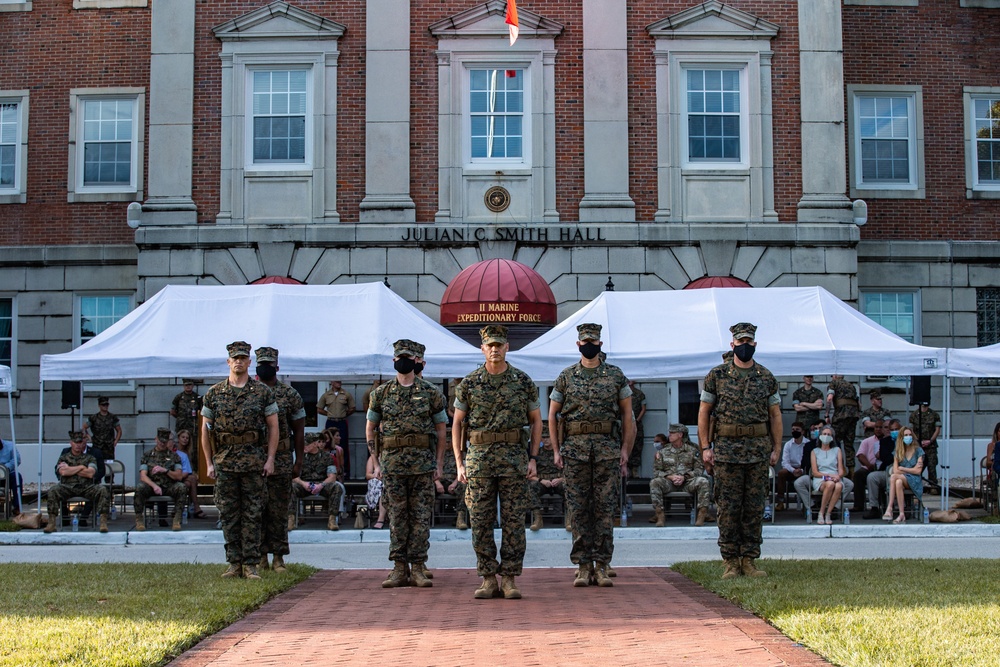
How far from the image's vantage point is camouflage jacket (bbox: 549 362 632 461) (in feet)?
34.7

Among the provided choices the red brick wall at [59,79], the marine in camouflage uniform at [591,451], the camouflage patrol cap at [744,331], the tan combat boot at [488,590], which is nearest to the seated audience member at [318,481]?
the marine in camouflage uniform at [591,451]

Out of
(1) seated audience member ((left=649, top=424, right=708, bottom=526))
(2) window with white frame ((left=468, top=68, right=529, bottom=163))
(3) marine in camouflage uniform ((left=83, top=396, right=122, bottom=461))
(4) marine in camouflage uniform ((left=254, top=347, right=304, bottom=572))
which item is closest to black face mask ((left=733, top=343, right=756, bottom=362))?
(4) marine in camouflage uniform ((left=254, top=347, right=304, bottom=572))

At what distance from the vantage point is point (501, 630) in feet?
27.3

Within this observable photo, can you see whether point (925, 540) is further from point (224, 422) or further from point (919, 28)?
point (919, 28)

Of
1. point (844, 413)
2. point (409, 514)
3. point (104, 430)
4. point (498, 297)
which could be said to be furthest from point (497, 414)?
point (104, 430)

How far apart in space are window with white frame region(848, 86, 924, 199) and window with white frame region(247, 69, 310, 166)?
35.0 feet

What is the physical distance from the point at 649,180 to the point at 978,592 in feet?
47.8

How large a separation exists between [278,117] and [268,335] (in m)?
7.59

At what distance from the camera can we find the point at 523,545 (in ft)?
32.9

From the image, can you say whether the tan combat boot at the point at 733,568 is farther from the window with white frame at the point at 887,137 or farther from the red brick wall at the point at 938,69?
the red brick wall at the point at 938,69

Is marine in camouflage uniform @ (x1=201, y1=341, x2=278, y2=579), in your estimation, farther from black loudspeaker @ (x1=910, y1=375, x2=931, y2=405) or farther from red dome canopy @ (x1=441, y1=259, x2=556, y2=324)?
black loudspeaker @ (x1=910, y1=375, x2=931, y2=405)

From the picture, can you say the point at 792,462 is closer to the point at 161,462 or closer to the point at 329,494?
the point at 329,494

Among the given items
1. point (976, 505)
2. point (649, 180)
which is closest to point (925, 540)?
point (976, 505)

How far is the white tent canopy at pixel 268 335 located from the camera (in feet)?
54.8
